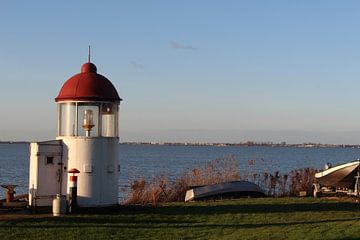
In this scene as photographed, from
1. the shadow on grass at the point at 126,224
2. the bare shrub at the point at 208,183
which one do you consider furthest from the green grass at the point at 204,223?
the bare shrub at the point at 208,183

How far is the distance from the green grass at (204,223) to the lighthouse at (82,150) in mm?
851

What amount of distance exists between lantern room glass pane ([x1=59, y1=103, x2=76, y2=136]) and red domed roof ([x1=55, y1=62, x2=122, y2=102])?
28cm

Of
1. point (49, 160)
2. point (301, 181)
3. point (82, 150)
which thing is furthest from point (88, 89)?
point (301, 181)

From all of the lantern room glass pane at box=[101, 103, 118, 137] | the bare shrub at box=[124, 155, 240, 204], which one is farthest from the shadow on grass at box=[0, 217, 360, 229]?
the bare shrub at box=[124, 155, 240, 204]

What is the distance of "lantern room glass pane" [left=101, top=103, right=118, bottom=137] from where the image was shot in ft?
61.3

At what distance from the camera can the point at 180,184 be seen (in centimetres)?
2494

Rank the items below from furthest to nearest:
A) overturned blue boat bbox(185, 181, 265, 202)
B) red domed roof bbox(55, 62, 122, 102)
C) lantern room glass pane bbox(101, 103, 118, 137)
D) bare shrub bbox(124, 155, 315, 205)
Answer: bare shrub bbox(124, 155, 315, 205), overturned blue boat bbox(185, 181, 265, 202), lantern room glass pane bbox(101, 103, 118, 137), red domed roof bbox(55, 62, 122, 102)

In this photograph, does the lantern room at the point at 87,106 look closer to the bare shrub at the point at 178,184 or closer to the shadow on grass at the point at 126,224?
the shadow on grass at the point at 126,224

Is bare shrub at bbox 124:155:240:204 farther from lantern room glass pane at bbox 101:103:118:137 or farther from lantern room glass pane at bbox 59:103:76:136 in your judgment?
lantern room glass pane at bbox 59:103:76:136

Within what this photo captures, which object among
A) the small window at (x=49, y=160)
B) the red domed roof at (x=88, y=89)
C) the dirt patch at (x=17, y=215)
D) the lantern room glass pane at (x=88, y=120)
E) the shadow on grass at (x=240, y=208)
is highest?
the red domed roof at (x=88, y=89)

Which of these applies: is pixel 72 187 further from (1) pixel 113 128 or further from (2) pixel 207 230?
(2) pixel 207 230

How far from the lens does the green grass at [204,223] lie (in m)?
14.0

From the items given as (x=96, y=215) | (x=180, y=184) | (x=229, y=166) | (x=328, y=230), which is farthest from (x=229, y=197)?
(x=328, y=230)

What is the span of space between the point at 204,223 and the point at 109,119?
4.86 metres
